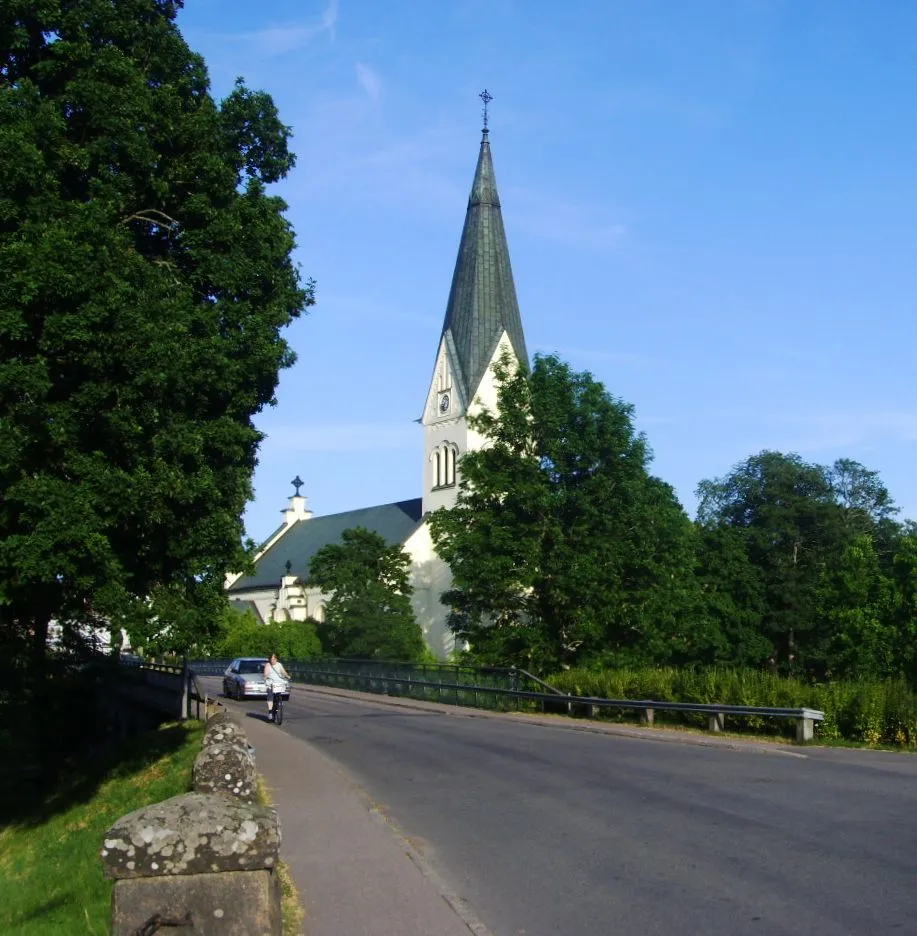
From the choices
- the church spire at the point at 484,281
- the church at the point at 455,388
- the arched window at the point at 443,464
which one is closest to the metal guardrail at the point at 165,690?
the church at the point at 455,388

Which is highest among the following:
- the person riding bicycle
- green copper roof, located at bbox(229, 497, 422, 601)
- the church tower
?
the church tower

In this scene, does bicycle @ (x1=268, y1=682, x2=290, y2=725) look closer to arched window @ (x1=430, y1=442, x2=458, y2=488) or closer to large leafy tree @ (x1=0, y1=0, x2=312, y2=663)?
large leafy tree @ (x1=0, y1=0, x2=312, y2=663)

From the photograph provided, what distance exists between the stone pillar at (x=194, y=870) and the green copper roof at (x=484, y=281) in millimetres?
68708

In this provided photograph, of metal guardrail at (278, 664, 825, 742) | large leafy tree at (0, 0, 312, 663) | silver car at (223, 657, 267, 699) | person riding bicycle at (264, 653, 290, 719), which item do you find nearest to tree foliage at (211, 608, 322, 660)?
metal guardrail at (278, 664, 825, 742)

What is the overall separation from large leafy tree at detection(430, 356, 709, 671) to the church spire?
109 ft

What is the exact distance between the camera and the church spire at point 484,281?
72500 mm

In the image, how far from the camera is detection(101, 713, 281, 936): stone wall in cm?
440

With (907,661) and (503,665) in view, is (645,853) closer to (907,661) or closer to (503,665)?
(503,665)

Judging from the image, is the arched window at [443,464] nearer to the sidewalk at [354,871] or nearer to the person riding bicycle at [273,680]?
the person riding bicycle at [273,680]

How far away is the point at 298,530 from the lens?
10512 centimetres

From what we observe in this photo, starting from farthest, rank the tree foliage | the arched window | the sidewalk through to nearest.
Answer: the arched window, the tree foliage, the sidewalk

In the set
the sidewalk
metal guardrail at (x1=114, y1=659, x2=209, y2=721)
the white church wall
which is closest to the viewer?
the sidewalk

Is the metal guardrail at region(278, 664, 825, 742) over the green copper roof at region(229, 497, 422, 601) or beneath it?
beneath

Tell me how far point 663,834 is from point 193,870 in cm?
671
